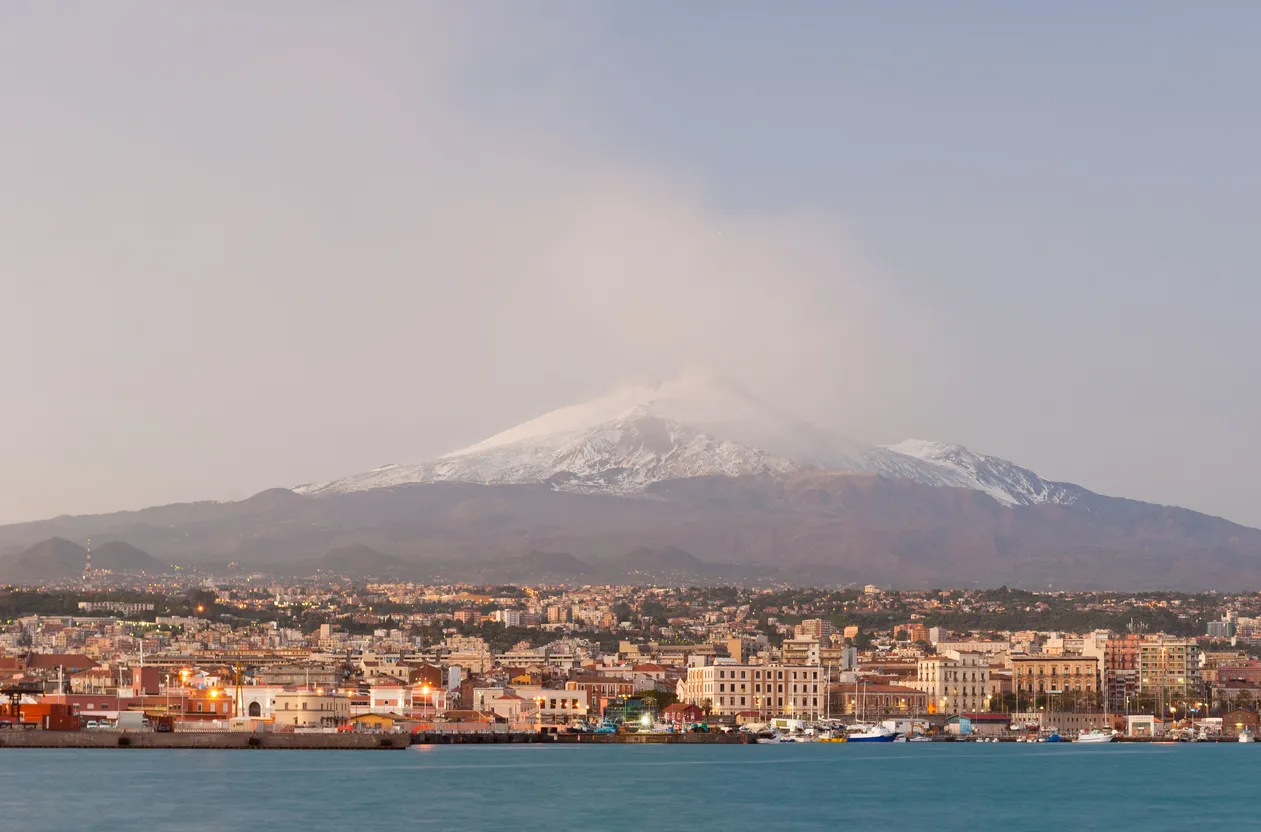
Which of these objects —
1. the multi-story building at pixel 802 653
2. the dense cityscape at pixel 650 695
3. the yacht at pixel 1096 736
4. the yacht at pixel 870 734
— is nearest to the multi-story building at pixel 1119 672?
the dense cityscape at pixel 650 695

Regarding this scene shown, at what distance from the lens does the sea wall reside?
11012 cm

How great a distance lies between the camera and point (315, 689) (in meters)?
134

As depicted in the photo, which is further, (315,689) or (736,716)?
(736,716)

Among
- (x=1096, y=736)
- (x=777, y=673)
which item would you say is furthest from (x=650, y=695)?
(x=1096, y=736)

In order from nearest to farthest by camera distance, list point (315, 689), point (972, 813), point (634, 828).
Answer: point (634, 828)
point (972, 813)
point (315, 689)

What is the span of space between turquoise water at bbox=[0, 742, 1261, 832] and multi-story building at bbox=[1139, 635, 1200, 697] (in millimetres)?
80007

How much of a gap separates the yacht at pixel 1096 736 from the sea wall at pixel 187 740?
182 ft

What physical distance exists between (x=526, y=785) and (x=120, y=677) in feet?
269

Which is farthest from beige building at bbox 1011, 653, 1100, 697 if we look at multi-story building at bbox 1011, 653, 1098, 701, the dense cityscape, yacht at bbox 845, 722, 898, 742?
yacht at bbox 845, 722, 898, 742

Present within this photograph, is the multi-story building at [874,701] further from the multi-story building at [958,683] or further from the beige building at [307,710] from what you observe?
the beige building at [307,710]

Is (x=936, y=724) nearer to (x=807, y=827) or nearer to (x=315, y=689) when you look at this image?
(x=315, y=689)

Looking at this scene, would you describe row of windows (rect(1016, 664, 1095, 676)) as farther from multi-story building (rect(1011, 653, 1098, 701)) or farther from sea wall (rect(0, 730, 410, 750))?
sea wall (rect(0, 730, 410, 750))

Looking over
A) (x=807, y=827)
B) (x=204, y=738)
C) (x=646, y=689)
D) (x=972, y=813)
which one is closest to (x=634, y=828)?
(x=807, y=827)

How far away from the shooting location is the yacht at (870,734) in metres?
146
